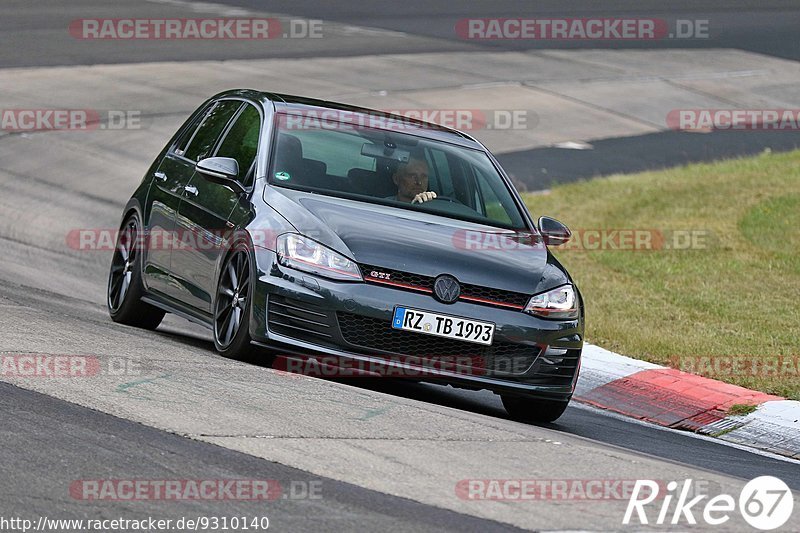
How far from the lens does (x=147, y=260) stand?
10297 mm

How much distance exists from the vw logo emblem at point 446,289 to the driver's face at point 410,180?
3.68 feet

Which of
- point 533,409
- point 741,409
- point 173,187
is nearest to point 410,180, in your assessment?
point 533,409

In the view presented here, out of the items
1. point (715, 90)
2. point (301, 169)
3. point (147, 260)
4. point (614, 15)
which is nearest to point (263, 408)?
point (301, 169)

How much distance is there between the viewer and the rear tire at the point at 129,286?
10492 millimetres

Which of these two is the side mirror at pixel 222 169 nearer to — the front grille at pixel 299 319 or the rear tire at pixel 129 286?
the front grille at pixel 299 319

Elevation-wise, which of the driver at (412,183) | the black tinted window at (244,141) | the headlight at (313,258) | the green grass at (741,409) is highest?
the black tinted window at (244,141)

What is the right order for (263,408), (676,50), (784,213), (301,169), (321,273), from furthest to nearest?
(676,50) → (784,213) → (301,169) → (321,273) → (263,408)

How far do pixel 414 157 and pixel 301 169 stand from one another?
78 cm

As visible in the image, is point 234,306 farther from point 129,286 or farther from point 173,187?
point 129,286

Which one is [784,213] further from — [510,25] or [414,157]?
[510,25]
